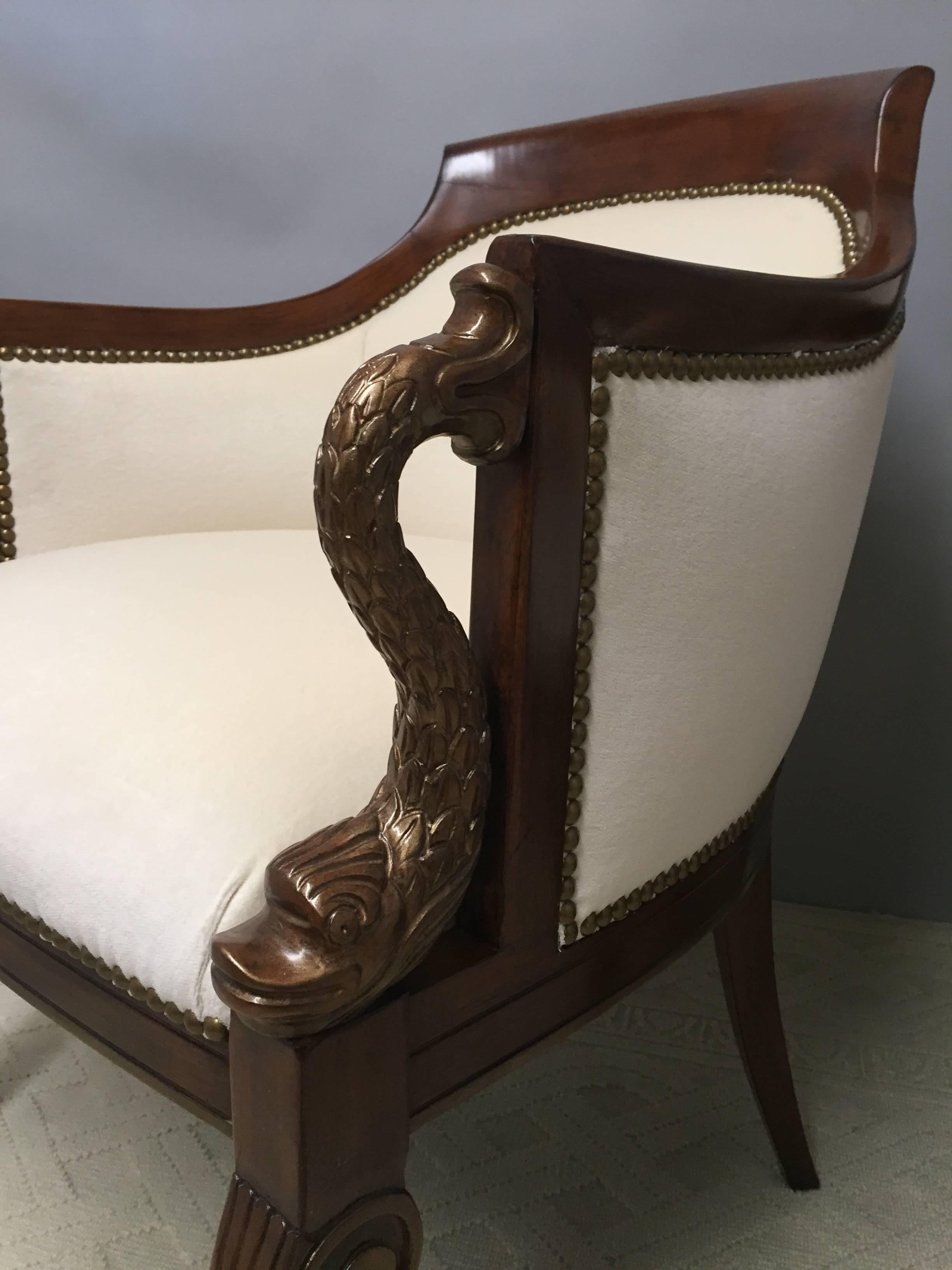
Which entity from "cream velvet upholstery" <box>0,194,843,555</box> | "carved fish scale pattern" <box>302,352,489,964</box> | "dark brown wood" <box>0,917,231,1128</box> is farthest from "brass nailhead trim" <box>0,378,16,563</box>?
"carved fish scale pattern" <box>302,352,489,964</box>

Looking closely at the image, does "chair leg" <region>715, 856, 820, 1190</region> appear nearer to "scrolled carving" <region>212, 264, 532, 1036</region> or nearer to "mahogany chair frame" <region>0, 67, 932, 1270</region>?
"mahogany chair frame" <region>0, 67, 932, 1270</region>

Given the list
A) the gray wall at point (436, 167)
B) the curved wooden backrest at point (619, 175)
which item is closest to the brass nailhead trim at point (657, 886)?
the curved wooden backrest at point (619, 175)

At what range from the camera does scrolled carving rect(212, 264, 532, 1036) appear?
1.00 feet

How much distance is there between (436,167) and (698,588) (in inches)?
33.1

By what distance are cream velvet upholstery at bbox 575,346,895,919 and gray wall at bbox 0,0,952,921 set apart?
1.94 feet

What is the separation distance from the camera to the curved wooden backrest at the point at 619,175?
615mm

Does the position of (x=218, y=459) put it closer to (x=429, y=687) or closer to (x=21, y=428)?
(x=21, y=428)

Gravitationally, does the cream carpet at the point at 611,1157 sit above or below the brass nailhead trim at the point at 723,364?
below

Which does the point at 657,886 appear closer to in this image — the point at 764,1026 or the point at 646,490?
the point at 646,490

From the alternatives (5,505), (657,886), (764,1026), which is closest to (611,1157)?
(764,1026)

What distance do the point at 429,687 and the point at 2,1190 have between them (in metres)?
0.63

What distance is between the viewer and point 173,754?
0.39 m

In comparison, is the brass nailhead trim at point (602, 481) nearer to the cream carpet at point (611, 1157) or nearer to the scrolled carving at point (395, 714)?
the scrolled carving at point (395, 714)

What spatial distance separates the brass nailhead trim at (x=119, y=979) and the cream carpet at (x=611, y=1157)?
0.38m
